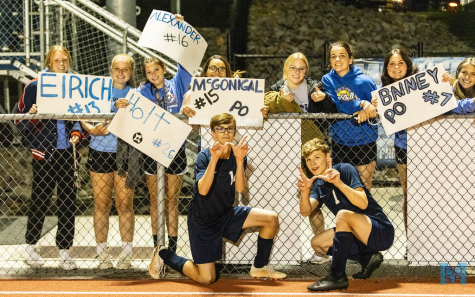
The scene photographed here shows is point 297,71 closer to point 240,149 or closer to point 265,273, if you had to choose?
point 240,149

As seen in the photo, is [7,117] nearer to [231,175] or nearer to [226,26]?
[231,175]

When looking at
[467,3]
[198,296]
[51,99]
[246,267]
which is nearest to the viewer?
[198,296]

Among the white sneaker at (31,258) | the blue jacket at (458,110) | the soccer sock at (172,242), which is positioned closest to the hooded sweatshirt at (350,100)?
the blue jacket at (458,110)

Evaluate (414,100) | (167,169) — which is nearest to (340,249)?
(414,100)

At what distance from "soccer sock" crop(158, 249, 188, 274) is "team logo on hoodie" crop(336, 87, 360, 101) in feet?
6.34

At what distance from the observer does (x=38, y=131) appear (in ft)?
13.9

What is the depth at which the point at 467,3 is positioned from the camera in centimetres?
1020

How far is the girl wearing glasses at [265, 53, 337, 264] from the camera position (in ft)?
13.5

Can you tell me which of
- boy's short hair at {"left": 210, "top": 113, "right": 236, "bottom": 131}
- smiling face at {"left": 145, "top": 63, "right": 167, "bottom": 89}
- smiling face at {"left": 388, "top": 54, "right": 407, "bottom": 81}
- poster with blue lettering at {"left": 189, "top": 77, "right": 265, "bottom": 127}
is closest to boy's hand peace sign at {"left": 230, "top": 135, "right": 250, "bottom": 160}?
boy's short hair at {"left": 210, "top": 113, "right": 236, "bottom": 131}

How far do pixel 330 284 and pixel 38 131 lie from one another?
279 cm

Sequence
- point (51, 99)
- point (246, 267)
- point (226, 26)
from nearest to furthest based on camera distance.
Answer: point (51, 99), point (246, 267), point (226, 26)

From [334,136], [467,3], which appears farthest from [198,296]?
[467,3]

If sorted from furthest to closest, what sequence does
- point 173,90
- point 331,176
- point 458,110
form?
point 173,90 → point 458,110 → point 331,176

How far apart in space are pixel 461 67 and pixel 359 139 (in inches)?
44.0
